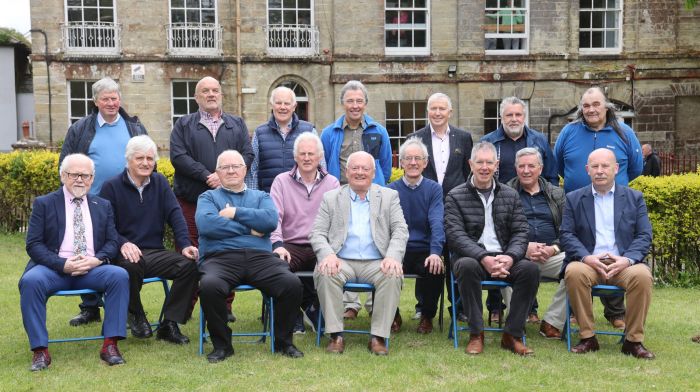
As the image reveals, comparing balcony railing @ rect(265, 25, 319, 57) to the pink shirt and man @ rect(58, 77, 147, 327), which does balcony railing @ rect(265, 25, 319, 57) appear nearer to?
man @ rect(58, 77, 147, 327)

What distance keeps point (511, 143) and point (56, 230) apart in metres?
3.93

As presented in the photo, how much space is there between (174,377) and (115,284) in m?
0.92

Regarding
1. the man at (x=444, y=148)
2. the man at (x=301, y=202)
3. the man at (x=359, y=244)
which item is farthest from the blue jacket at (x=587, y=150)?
the man at (x=301, y=202)

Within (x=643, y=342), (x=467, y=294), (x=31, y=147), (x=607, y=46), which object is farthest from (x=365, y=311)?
→ (x=607, y=46)

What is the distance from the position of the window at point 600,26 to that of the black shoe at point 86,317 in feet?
55.6

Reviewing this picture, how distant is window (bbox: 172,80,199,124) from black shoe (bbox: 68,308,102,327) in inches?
556

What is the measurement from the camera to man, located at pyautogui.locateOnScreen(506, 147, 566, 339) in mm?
6590

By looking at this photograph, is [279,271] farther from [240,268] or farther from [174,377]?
[174,377]

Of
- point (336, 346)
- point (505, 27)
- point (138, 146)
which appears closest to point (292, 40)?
point (505, 27)

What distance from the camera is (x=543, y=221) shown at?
6.78 metres

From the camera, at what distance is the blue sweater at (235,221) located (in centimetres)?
614

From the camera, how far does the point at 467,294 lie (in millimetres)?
6152

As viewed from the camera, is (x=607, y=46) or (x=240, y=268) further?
(x=607, y=46)

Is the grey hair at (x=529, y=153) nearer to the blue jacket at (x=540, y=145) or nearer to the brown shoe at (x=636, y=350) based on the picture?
the blue jacket at (x=540, y=145)
